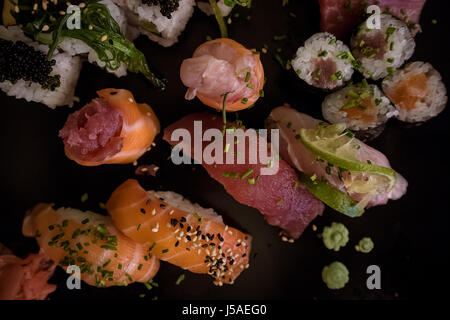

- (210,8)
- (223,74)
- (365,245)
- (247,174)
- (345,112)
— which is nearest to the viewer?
(223,74)

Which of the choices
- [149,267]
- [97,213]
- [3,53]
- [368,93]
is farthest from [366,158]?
[3,53]

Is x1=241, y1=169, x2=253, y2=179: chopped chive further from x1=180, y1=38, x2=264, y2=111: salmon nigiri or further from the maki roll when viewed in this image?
the maki roll

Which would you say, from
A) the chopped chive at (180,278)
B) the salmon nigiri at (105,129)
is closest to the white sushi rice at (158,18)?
the salmon nigiri at (105,129)

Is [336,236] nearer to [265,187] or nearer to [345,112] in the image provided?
[265,187]

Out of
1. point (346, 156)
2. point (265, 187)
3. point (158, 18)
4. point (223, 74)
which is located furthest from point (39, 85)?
point (346, 156)

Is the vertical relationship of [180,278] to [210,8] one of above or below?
below

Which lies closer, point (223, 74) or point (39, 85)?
point (223, 74)

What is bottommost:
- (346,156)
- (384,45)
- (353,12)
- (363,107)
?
(346,156)
